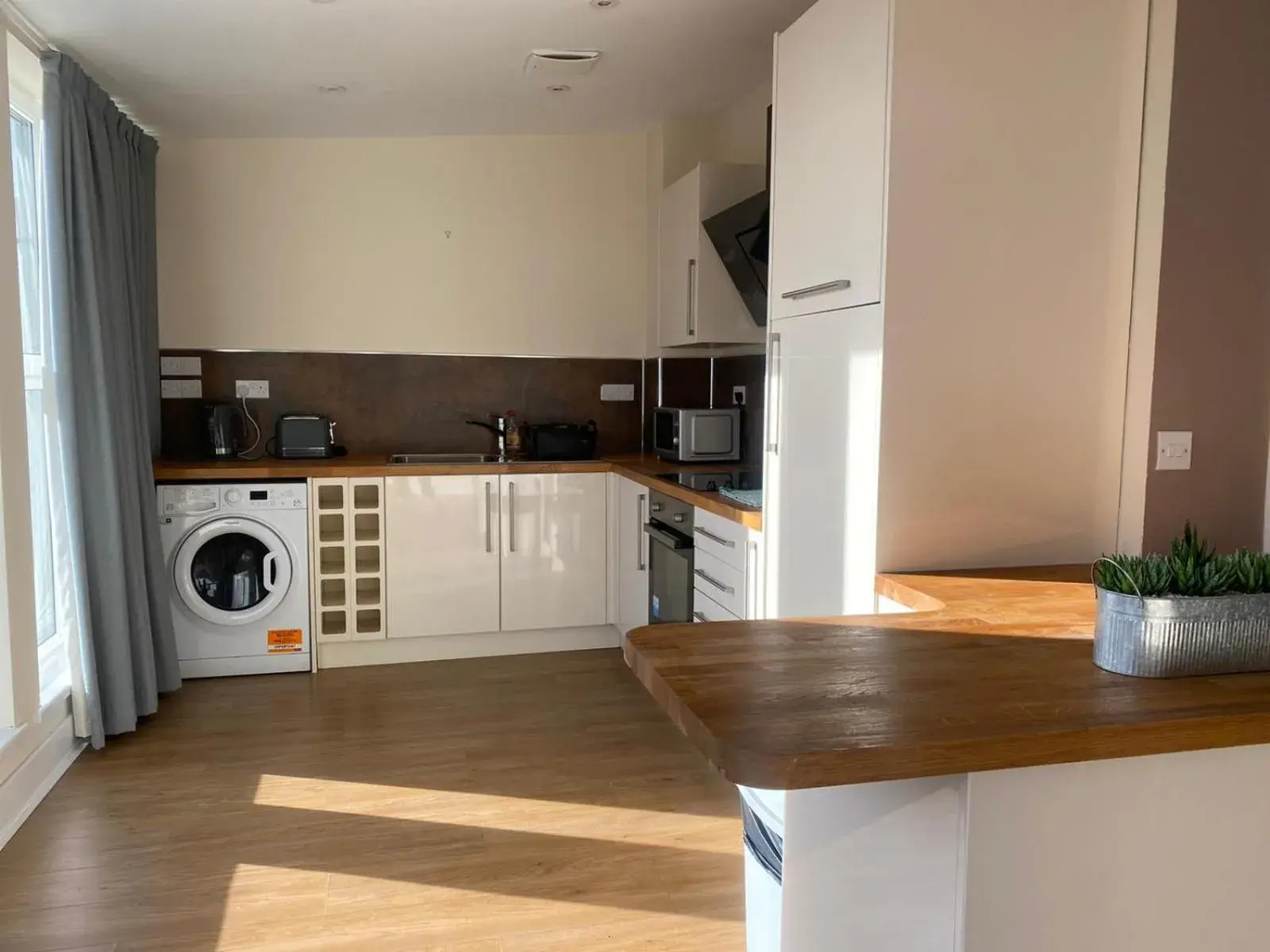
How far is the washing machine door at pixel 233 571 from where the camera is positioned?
3.71 metres

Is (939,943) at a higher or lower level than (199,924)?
higher

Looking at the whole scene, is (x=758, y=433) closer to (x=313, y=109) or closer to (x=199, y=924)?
(x=313, y=109)

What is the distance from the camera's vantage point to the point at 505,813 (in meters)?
2.64

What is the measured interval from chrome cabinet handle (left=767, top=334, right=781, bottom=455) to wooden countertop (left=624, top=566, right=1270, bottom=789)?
98 cm

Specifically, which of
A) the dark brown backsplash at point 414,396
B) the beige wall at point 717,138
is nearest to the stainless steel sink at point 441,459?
the dark brown backsplash at point 414,396

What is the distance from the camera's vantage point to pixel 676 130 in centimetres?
423

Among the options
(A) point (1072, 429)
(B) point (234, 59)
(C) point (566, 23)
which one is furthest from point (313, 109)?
(A) point (1072, 429)

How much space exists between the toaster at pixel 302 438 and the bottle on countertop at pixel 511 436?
2.55ft

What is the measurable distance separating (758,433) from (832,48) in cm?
198

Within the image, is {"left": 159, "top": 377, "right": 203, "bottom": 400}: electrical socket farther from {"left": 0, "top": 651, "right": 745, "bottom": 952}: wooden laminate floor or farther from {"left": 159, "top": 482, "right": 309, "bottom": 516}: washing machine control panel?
{"left": 0, "top": 651, "right": 745, "bottom": 952}: wooden laminate floor

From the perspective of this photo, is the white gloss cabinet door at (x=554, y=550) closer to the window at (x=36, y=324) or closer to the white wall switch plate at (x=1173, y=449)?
the window at (x=36, y=324)

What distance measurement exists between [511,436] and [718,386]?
3.24 feet

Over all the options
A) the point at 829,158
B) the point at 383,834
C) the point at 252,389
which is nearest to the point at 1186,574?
the point at 829,158

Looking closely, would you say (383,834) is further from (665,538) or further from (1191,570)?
(1191,570)
